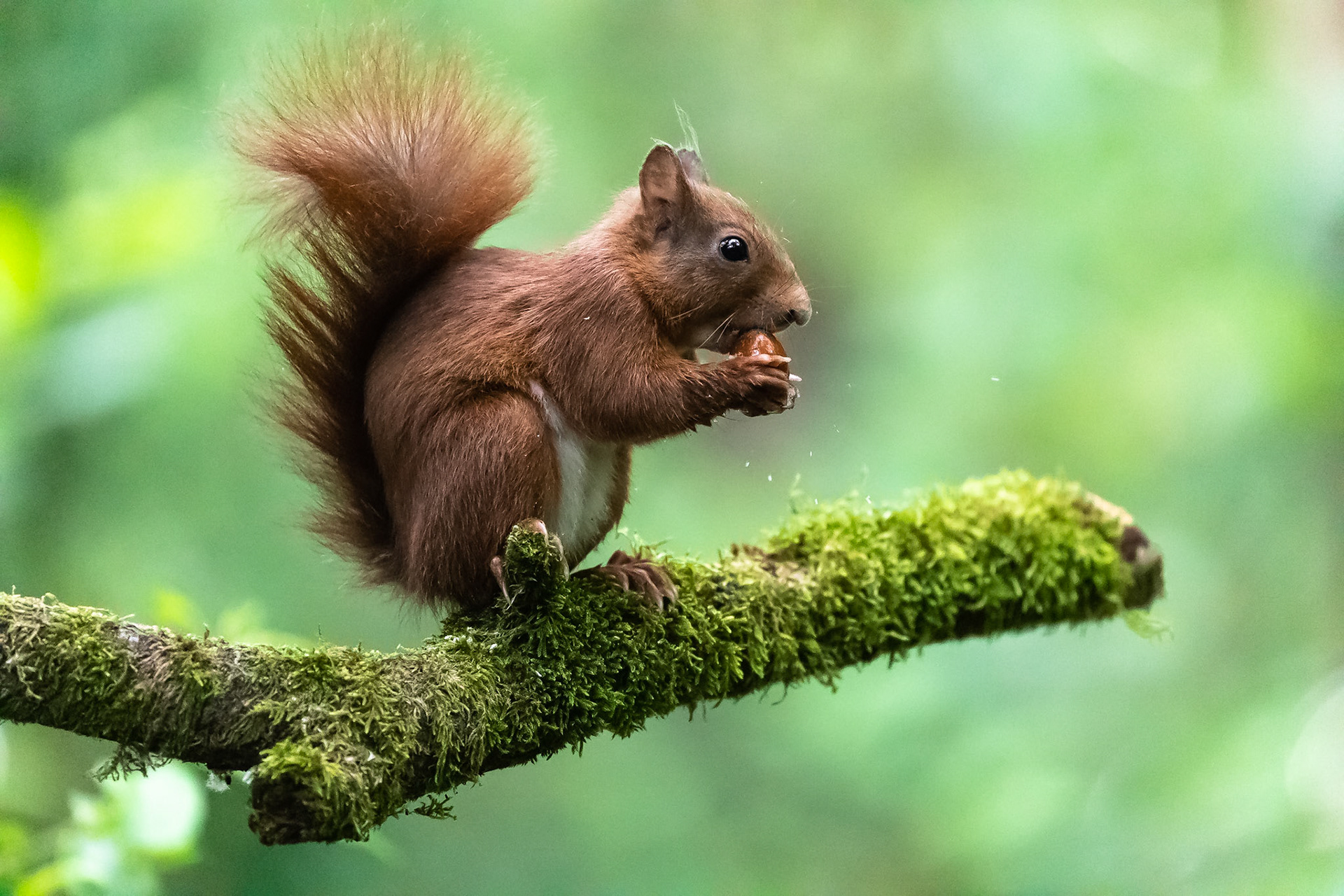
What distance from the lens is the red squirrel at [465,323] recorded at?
1654 millimetres

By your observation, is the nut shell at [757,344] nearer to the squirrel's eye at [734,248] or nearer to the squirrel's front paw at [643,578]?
the squirrel's eye at [734,248]

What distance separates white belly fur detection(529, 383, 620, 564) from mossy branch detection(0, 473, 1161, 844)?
0.45ft

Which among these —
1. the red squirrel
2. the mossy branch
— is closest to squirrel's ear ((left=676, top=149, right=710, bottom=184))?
the red squirrel

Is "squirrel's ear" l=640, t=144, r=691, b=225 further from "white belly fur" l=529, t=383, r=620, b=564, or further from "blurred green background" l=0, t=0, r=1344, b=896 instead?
"blurred green background" l=0, t=0, r=1344, b=896

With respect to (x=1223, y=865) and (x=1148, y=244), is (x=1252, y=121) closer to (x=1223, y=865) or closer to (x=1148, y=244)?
(x=1148, y=244)

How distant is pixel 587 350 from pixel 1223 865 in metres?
2.85

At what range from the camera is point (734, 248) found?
6.15 feet

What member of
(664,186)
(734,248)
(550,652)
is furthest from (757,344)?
(550,652)

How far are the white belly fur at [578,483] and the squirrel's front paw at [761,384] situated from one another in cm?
27

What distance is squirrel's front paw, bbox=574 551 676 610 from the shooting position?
5.73 feet

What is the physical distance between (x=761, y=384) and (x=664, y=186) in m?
0.46

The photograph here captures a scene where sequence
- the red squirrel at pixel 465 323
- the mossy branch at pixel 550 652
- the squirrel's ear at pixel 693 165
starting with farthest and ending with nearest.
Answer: the squirrel's ear at pixel 693 165, the red squirrel at pixel 465 323, the mossy branch at pixel 550 652

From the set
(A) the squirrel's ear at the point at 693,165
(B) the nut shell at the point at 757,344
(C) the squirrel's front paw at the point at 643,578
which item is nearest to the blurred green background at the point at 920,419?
(A) the squirrel's ear at the point at 693,165

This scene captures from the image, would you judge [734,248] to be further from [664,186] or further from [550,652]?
[550,652]
